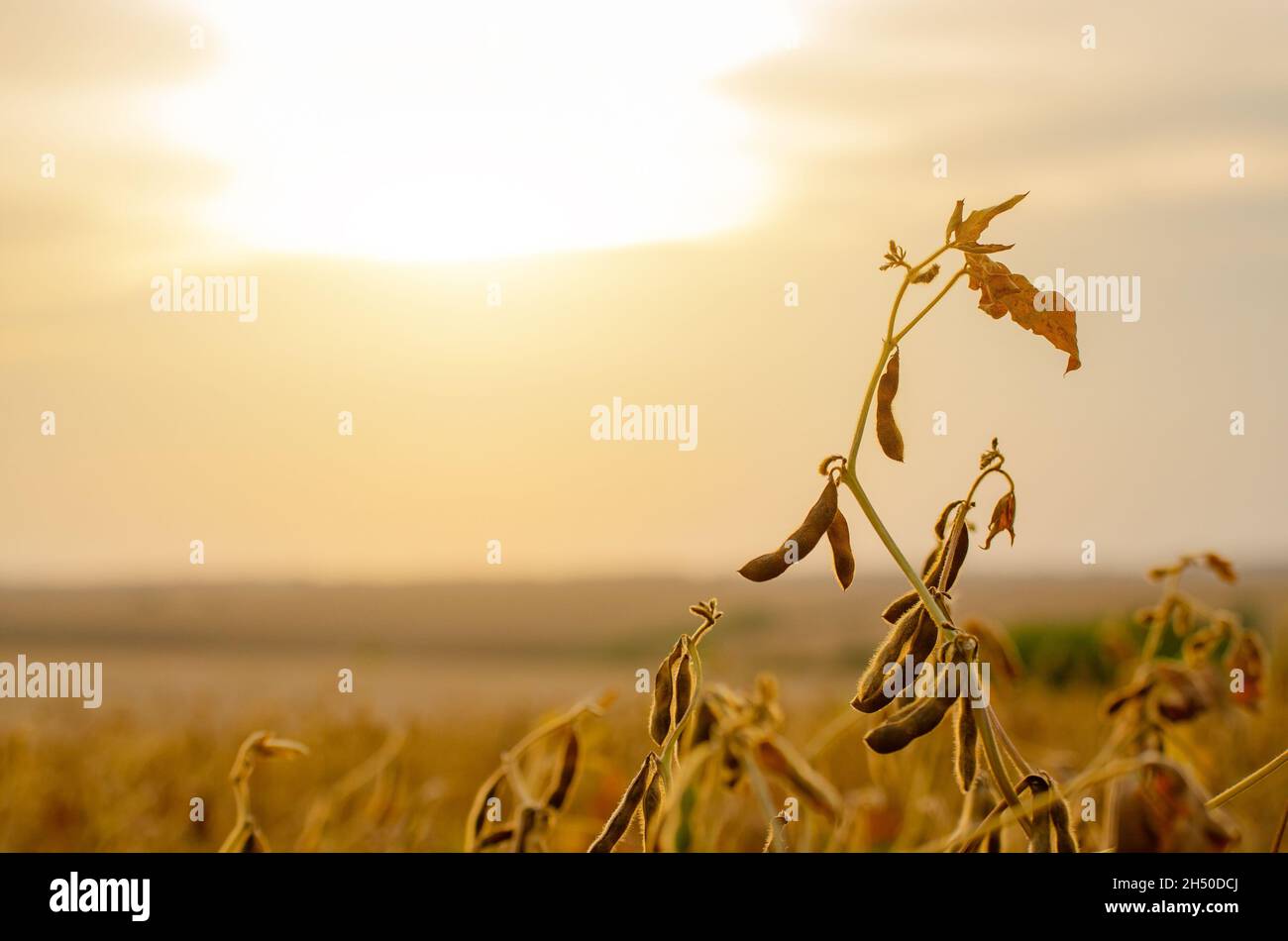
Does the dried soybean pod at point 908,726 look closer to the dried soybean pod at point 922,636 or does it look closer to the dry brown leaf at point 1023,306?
the dried soybean pod at point 922,636

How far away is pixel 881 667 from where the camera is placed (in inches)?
41.4

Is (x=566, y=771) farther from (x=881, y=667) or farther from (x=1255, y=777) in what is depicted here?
(x=1255, y=777)

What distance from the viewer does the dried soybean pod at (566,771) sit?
1.37 meters

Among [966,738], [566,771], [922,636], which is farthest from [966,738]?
[566,771]

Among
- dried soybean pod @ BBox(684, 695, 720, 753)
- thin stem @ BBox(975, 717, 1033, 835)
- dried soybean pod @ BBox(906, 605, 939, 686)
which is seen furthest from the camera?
dried soybean pod @ BBox(684, 695, 720, 753)

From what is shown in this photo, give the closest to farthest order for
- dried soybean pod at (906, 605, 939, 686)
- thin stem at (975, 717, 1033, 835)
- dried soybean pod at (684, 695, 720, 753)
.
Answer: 1. thin stem at (975, 717, 1033, 835)
2. dried soybean pod at (906, 605, 939, 686)
3. dried soybean pod at (684, 695, 720, 753)

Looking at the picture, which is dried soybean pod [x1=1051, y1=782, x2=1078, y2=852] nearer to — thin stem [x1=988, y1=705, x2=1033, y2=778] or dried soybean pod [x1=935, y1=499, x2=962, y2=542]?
thin stem [x1=988, y1=705, x2=1033, y2=778]

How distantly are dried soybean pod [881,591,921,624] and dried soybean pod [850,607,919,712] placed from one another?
0.06ft

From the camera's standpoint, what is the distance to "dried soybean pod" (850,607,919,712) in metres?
1.02

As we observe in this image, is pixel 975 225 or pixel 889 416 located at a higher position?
pixel 975 225

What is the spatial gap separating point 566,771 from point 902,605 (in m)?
0.47

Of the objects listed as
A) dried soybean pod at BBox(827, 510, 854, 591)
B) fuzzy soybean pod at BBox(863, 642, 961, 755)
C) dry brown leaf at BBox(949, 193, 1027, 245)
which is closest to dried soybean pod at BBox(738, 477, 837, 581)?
dried soybean pod at BBox(827, 510, 854, 591)
